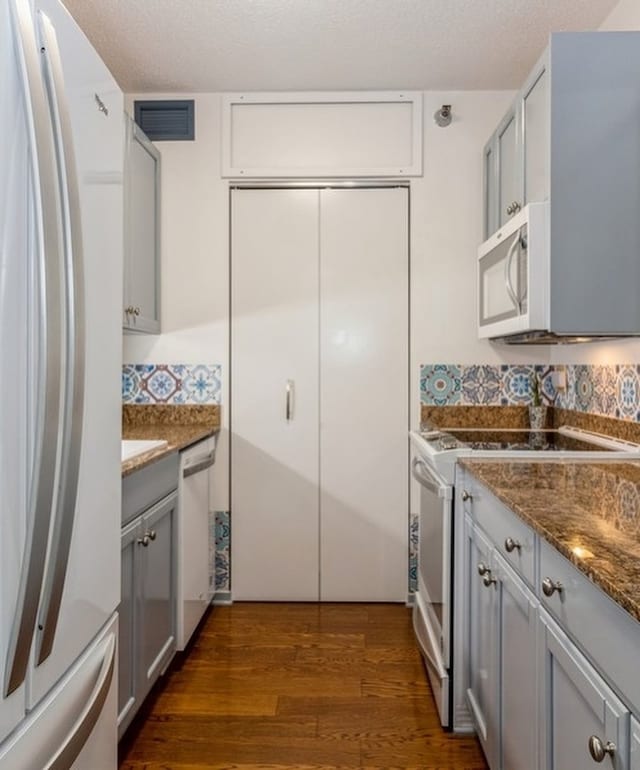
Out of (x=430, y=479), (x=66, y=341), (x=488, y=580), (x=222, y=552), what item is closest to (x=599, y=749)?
(x=488, y=580)

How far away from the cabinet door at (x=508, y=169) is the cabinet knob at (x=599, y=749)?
174 cm

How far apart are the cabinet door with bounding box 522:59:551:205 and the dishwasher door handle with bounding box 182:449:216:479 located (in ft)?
5.32

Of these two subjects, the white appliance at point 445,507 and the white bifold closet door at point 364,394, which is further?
the white bifold closet door at point 364,394

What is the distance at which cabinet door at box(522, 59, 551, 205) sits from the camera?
1866 mm

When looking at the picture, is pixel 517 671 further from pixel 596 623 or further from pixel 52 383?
pixel 52 383

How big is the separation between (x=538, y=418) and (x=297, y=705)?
165 centimetres

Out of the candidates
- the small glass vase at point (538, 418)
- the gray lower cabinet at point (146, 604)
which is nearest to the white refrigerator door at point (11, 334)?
the gray lower cabinet at point (146, 604)

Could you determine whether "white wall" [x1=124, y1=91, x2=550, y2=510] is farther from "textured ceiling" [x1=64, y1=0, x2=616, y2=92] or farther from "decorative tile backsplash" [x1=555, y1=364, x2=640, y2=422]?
"decorative tile backsplash" [x1=555, y1=364, x2=640, y2=422]

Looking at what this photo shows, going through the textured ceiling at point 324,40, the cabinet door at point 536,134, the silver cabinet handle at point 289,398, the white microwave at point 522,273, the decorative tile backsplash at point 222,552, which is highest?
the textured ceiling at point 324,40

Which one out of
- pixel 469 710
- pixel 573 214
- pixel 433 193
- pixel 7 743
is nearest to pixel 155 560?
pixel 469 710

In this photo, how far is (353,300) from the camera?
3.00 metres

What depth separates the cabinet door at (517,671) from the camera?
1249 millimetres

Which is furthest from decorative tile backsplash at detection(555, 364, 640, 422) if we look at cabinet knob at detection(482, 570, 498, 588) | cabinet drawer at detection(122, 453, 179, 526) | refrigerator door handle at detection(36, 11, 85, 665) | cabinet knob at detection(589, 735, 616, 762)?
refrigerator door handle at detection(36, 11, 85, 665)

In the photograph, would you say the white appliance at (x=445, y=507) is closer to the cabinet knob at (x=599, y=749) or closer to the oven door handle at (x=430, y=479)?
the oven door handle at (x=430, y=479)
